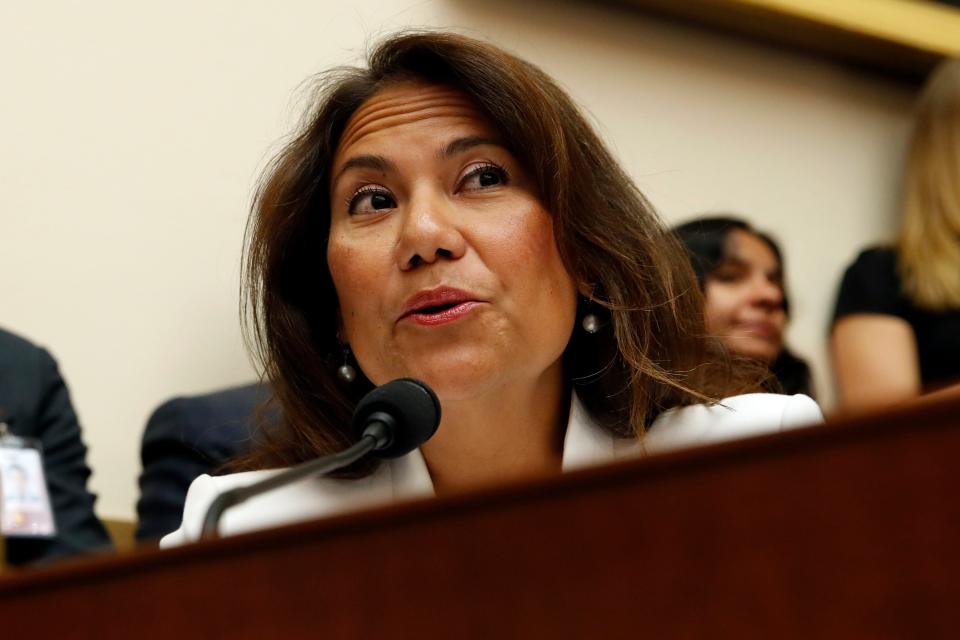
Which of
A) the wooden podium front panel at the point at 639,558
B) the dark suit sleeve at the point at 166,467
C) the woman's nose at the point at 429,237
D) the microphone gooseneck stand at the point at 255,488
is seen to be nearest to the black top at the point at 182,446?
the dark suit sleeve at the point at 166,467

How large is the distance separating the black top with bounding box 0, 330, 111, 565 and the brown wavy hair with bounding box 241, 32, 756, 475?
0.43 metres

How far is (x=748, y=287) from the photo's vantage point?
2.82m

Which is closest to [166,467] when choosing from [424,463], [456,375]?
[424,463]

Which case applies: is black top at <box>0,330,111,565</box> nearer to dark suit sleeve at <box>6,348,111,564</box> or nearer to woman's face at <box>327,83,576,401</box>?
dark suit sleeve at <box>6,348,111,564</box>

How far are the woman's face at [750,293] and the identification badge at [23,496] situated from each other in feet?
4.40

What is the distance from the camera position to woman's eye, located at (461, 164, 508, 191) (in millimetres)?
1616

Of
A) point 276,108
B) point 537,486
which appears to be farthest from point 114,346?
point 537,486

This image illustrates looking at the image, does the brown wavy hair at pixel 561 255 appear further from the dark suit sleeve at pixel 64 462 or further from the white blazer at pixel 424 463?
the dark suit sleeve at pixel 64 462

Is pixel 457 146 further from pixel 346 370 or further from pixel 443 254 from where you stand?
pixel 346 370

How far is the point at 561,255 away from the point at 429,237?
0.59 ft

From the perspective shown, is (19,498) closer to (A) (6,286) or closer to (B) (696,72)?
(A) (6,286)

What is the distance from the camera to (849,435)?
1.93 feet

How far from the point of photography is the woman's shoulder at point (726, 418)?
1.57 metres

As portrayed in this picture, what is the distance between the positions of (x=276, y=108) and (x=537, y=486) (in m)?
1.96
